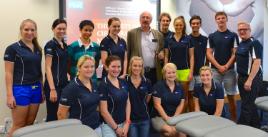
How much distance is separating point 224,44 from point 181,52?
52 centimetres

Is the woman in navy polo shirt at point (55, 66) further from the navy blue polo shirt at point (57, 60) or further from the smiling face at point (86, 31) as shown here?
the smiling face at point (86, 31)

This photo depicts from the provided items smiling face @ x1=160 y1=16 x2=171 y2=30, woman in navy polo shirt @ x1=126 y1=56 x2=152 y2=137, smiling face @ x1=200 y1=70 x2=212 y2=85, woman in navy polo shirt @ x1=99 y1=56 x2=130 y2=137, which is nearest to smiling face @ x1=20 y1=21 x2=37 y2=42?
woman in navy polo shirt @ x1=99 y1=56 x2=130 y2=137

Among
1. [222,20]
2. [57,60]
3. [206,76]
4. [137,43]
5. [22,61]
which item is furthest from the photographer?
[222,20]

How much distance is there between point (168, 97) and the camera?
279 cm

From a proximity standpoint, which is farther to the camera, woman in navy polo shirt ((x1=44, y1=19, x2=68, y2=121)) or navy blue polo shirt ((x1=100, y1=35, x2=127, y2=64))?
navy blue polo shirt ((x1=100, y1=35, x2=127, y2=64))

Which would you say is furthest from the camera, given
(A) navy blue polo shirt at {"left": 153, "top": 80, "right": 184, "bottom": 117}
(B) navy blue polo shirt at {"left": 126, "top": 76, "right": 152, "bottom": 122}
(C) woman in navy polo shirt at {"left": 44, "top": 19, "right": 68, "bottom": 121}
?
(A) navy blue polo shirt at {"left": 153, "top": 80, "right": 184, "bottom": 117}

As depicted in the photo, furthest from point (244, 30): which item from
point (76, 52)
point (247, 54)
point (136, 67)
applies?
point (76, 52)

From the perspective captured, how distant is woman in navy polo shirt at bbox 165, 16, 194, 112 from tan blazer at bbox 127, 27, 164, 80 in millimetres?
81

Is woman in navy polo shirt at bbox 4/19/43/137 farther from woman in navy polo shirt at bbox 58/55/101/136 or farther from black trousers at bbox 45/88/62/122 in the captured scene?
woman in navy polo shirt at bbox 58/55/101/136

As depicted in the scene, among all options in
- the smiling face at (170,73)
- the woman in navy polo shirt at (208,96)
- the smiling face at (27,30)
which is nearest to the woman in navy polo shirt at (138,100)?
the smiling face at (170,73)

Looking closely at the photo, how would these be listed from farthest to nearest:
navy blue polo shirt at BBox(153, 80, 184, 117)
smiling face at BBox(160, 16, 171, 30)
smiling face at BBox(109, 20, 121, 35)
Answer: smiling face at BBox(160, 16, 171, 30) → smiling face at BBox(109, 20, 121, 35) → navy blue polo shirt at BBox(153, 80, 184, 117)

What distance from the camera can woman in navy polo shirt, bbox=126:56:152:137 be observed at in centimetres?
268

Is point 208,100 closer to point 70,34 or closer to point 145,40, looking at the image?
point 145,40

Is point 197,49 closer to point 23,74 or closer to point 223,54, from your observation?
point 223,54
